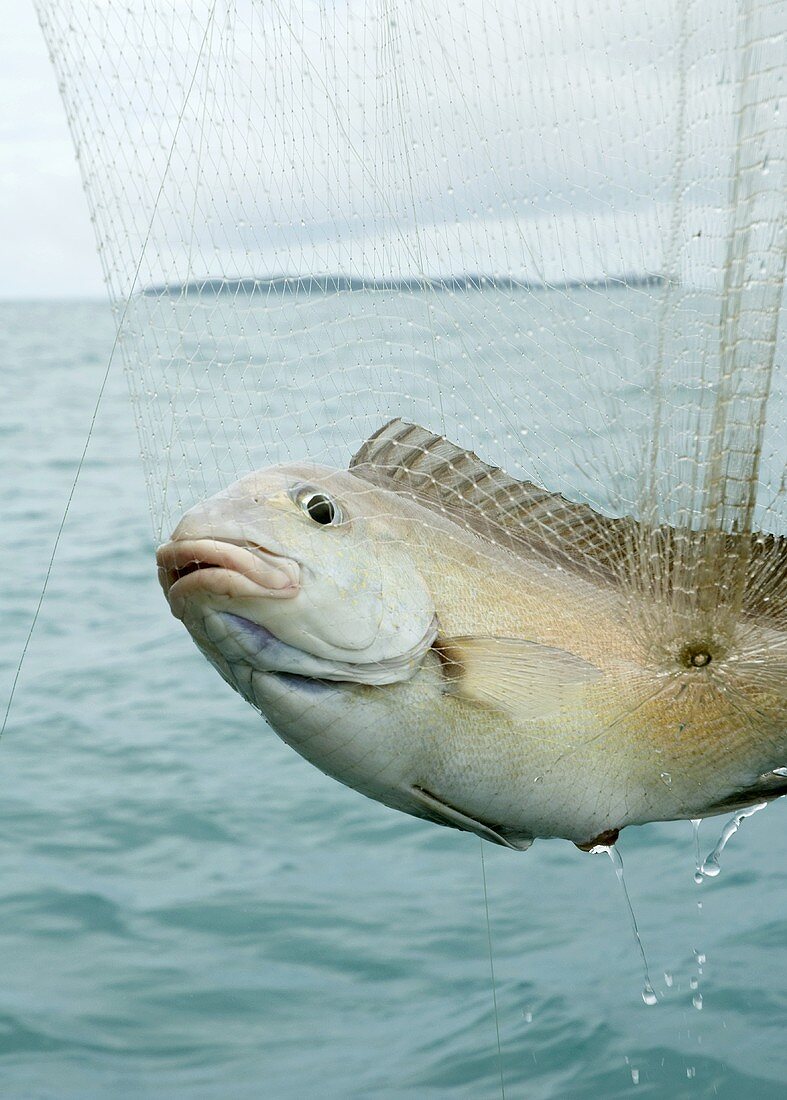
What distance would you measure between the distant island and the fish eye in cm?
56

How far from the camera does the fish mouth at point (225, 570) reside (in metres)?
2.19

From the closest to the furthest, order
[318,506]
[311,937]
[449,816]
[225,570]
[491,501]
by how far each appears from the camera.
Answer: [225,570] → [318,506] → [449,816] → [491,501] → [311,937]

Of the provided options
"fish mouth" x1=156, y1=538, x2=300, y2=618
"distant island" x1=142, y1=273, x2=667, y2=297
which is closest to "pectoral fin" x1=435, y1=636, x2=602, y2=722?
"fish mouth" x1=156, y1=538, x2=300, y2=618

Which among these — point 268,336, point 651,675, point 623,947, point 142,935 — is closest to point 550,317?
point 268,336

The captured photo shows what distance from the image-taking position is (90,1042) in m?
5.27

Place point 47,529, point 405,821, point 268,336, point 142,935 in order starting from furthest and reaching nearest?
point 47,529 < point 405,821 < point 142,935 < point 268,336

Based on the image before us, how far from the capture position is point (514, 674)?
242 centimetres

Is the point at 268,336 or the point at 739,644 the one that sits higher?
the point at 268,336

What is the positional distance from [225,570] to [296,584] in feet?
0.43

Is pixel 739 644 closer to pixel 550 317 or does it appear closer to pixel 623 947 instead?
pixel 550 317

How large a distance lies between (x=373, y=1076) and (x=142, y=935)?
5.47ft

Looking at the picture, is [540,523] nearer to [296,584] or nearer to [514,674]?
[514,674]

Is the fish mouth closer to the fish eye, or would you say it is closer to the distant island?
the fish eye

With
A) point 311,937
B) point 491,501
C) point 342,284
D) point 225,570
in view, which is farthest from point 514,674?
point 311,937
